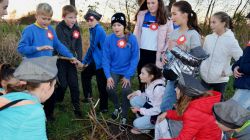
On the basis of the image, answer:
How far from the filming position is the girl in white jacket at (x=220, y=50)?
4.70m

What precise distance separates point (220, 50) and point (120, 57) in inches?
54.3

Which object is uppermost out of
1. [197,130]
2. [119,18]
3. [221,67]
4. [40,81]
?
[119,18]

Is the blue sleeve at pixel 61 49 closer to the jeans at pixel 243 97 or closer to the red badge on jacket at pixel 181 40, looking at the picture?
the red badge on jacket at pixel 181 40

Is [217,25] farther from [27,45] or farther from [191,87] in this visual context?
[27,45]

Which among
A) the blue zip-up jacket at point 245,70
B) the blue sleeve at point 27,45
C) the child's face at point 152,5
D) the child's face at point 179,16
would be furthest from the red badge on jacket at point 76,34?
the blue zip-up jacket at point 245,70

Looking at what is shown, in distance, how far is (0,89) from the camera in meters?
3.58

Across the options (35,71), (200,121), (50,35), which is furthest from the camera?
(50,35)

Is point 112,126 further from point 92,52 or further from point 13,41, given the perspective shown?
point 13,41

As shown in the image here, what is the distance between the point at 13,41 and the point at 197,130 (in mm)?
5950

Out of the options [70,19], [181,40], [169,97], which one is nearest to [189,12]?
[181,40]

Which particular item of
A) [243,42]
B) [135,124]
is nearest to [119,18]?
[135,124]

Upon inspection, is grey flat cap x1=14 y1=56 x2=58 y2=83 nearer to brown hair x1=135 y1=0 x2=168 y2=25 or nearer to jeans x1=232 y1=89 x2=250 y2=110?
jeans x1=232 y1=89 x2=250 y2=110

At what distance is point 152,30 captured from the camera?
5191 mm

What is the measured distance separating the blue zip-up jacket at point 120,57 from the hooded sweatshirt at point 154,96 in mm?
432
